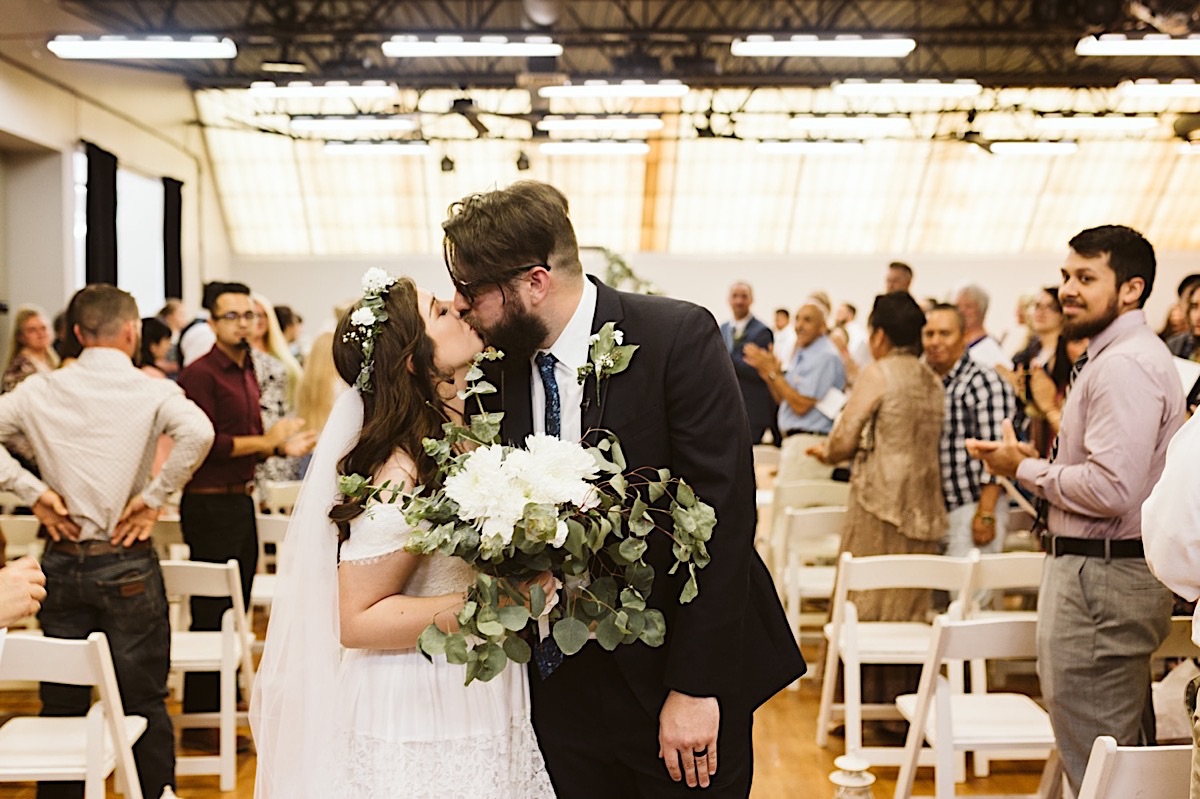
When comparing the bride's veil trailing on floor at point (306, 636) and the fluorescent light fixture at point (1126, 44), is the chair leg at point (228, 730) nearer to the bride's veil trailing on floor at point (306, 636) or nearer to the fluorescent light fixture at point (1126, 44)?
the bride's veil trailing on floor at point (306, 636)

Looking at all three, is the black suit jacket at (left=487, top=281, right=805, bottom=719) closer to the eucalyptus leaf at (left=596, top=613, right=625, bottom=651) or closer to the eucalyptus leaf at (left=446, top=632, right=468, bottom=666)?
the eucalyptus leaf at (left=596, top=613, right=625, bottom=651)

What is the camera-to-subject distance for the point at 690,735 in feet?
7.52

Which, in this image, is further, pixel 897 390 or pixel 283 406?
pixel 283 406

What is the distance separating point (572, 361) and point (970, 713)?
7.06 feet

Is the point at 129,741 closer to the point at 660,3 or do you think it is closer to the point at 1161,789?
the point at 1161,789

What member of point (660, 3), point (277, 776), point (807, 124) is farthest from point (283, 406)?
point (660, 3)

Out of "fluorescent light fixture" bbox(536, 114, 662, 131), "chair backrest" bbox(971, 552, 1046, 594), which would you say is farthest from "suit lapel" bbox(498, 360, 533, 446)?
"fluorescent light fixture" bbox(536, 114, 662, 131)

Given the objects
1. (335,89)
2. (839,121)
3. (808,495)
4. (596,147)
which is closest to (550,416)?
(808,495)

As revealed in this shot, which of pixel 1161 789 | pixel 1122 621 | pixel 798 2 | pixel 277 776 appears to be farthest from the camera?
pixel 798 2

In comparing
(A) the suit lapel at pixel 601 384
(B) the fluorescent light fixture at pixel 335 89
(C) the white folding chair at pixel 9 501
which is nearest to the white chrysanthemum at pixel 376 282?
(A) the suit lapel at pixel 601 384

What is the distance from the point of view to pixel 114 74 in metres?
14.8

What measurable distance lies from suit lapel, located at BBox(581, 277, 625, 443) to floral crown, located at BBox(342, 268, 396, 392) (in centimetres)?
46

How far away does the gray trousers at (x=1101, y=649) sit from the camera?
10.8 ft

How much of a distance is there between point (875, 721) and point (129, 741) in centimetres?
320
